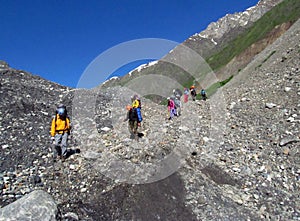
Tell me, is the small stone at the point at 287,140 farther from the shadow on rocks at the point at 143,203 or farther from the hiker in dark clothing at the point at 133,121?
the hiker in dark clothing at the point at 133,121

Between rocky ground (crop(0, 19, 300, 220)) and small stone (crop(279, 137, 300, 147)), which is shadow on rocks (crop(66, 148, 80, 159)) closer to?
rocky ground (crop(0, 19, 300, 220))

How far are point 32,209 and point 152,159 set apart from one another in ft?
15.6

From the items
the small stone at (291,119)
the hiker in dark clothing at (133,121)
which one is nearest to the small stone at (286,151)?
the small stone at (291,119)

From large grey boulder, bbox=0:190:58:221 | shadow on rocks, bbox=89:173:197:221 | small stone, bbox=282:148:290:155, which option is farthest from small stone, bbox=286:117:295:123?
large grey boulder, bbox=0:190:58:221

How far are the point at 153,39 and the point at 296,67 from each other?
53.7 feet

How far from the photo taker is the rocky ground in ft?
29.2

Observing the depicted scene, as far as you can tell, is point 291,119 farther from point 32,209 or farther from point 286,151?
point 32,209

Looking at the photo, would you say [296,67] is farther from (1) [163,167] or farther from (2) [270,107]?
(1) [163,167]

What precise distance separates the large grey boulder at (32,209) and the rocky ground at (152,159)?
493 millimetres

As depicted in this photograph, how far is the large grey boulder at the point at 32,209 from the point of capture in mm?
7031

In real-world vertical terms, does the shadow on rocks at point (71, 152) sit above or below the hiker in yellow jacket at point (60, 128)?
below

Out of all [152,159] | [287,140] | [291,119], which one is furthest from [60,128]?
[291,119]

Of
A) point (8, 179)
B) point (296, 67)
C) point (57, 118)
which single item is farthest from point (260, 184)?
point (296, 67)

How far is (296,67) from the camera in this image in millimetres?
23219
